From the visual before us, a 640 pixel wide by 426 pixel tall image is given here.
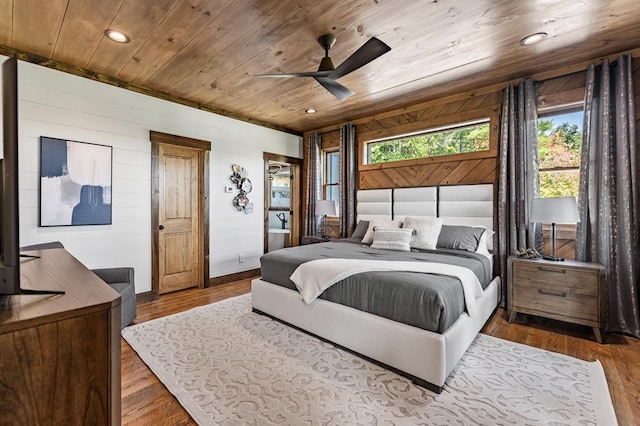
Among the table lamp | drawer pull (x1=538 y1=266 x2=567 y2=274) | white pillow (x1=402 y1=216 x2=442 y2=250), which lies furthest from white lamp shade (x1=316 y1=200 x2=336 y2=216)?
drawer pull (x1=538 y1=266 x2=567 y2=274)

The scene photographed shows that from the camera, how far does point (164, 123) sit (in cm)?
396

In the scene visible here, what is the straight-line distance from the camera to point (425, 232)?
3.58 meters

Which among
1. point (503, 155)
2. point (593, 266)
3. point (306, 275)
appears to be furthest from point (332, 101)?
point (593, 266)

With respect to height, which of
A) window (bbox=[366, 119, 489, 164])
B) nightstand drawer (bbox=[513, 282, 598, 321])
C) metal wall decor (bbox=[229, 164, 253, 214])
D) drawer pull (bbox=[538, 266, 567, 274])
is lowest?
nightstand drawer (bbox=[513, 282, 598, 321])

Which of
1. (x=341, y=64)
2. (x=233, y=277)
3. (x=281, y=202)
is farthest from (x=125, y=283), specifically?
(x=281, y=202)

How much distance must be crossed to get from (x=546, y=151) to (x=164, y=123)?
481 cm

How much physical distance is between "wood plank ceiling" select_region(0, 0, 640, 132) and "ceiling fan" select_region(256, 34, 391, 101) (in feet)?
0.38

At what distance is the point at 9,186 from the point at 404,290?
2.07 meters

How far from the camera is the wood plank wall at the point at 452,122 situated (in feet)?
10.5

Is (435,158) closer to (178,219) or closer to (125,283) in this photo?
(178,219)

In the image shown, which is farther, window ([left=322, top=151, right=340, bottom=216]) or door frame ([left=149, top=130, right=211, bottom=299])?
window ([left=322, top=151, right=340, bottom=216])

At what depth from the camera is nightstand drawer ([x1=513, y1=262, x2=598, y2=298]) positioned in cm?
267

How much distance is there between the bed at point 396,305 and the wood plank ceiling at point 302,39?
5.12 ft

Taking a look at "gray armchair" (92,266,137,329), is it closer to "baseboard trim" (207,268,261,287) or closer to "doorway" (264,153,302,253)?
"baseboard trim" (207,268,261,287)
